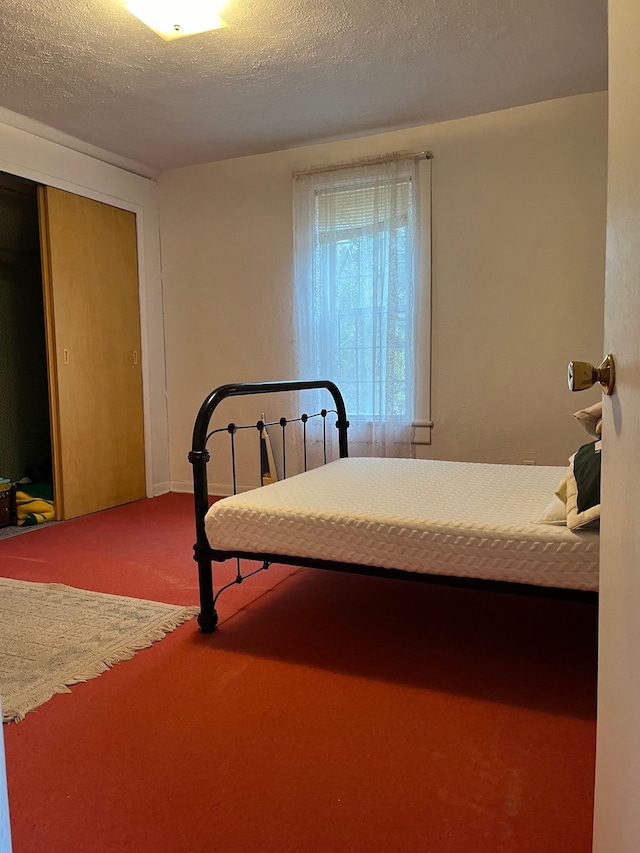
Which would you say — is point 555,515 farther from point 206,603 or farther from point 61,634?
point 61,634

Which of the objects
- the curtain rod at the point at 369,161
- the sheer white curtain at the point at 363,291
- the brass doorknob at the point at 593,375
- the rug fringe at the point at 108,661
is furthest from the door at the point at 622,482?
the curtain rod at the point at 369,161

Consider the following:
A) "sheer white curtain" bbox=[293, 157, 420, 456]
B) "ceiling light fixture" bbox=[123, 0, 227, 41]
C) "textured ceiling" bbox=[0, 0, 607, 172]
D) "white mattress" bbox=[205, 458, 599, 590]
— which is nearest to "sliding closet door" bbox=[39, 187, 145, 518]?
"textured ceiling" bbox=[0, 0, 607, 172]

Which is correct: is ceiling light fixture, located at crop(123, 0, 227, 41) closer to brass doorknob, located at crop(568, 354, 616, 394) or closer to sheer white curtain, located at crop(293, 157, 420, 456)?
sheer white curtain, located at crop(293, 157, 420, 456)

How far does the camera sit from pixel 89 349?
4.13 metres

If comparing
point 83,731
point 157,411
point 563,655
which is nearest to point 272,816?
point 83,731

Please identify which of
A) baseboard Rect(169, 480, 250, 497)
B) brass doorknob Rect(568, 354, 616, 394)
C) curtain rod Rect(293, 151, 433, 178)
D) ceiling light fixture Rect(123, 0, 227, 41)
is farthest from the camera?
baseboard Rect(169, 480, 250, 497)

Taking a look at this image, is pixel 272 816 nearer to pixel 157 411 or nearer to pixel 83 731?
pixel 83 731

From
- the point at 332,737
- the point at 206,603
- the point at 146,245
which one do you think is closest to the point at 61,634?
the point at 206,603

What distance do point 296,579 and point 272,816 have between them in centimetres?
144

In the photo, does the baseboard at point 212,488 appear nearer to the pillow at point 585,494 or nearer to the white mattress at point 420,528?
the white mattress at point 420,528

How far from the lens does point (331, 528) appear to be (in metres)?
1.96

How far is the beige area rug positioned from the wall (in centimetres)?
222

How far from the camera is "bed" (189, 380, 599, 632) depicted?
1.71m

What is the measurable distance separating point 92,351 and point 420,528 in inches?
120
